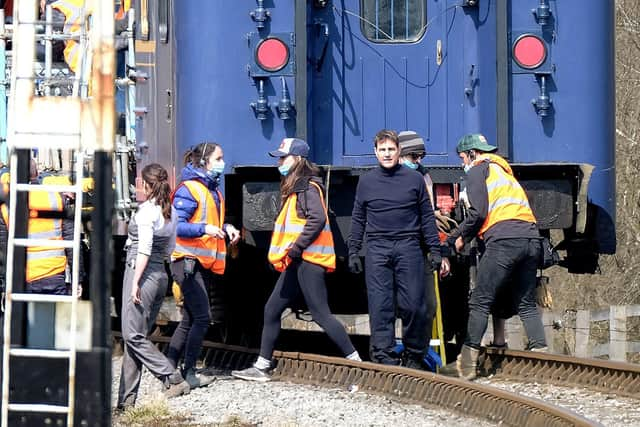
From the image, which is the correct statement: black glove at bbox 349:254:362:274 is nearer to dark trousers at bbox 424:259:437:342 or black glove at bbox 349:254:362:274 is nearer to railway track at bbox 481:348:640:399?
dark trousers at bbox 424:259:437:342

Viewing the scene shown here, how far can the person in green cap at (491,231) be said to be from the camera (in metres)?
8.83

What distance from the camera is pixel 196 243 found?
8.62 metres

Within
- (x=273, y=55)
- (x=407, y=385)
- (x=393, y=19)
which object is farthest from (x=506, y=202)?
(x=273, y=55)

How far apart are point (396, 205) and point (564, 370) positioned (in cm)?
152

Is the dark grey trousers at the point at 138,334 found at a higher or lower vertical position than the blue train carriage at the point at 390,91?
lower

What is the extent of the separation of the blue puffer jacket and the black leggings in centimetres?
72

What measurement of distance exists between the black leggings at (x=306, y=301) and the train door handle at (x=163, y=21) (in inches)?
74.4

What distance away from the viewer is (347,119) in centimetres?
966

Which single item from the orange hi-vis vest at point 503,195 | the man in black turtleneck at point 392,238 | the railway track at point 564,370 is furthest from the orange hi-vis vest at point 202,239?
the railway track at point 564,370

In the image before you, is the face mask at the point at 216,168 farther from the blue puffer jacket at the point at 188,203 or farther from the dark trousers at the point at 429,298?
the dark trousers at the point at 429,298

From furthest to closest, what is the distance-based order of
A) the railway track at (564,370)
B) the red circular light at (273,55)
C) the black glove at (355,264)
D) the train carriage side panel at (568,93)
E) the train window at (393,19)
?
1. the train window at (393,19)
2. the train carriage side panel at (568,93)
3. the red circular light at (273,55)
4. the black glove at (355,264)
5. the railway track at (564,370)

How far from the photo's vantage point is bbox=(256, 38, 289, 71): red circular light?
9008 millimetres

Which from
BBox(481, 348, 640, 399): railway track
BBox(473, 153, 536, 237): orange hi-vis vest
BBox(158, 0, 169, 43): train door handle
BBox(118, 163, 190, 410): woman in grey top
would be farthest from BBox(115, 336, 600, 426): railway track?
BBox(158, 0, 169, 43): train door handle

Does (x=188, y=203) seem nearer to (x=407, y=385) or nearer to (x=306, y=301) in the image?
(x=306, y=301)
